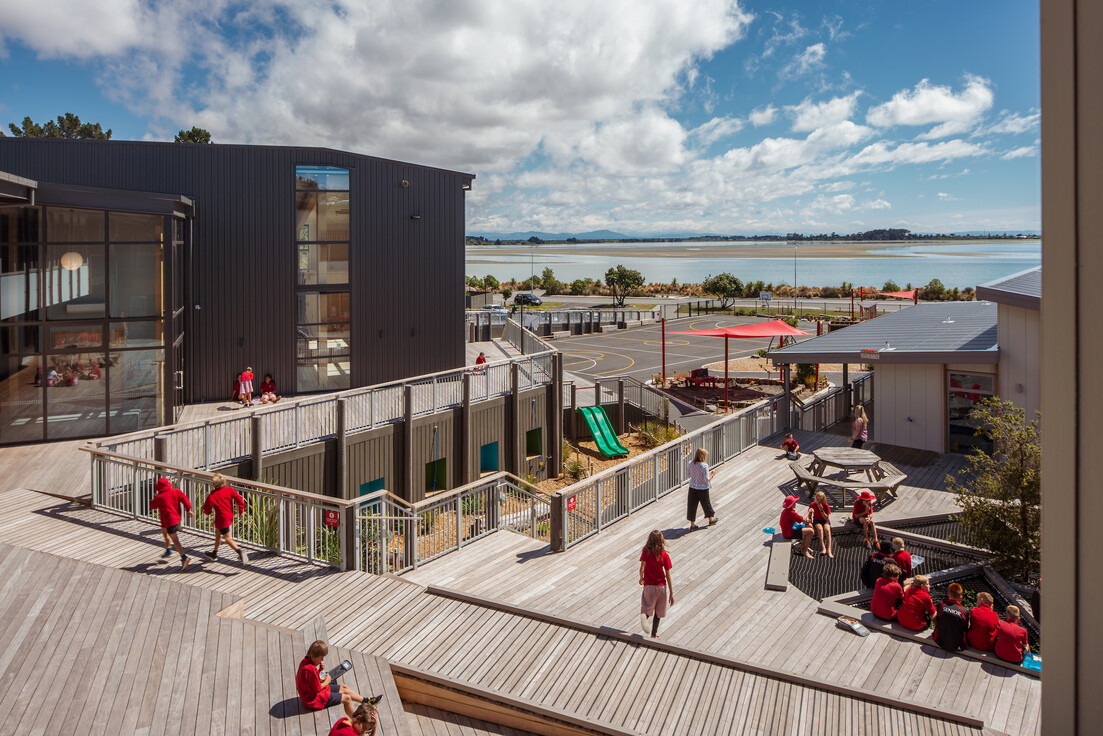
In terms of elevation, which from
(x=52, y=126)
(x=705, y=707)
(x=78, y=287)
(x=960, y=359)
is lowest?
(x=705, y=707)

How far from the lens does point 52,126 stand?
63062 millimetres

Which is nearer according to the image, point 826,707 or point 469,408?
point 826,707

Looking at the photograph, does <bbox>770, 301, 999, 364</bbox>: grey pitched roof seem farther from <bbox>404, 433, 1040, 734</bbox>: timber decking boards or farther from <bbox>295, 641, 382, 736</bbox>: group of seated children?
<bbox>295, 641, 382, 736</bbox>: group of seated children

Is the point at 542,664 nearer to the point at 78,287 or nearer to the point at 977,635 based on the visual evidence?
the point at 977,635

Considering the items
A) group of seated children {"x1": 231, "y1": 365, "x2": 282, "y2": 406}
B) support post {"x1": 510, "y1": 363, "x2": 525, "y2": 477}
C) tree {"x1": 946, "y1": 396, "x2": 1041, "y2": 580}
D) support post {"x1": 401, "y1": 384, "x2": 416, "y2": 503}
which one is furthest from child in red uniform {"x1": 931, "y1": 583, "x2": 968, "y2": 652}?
group of seated children {"x1": 231, "y1": 365, "x2": 282, "y2": 406}

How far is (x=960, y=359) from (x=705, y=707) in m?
12.4

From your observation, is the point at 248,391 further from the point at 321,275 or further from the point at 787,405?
the point at 787,405

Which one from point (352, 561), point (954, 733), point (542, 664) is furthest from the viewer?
point (352, 561)

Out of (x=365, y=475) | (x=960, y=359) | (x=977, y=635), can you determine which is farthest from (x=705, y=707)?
(x=960, y=359)

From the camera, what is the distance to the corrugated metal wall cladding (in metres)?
19.9

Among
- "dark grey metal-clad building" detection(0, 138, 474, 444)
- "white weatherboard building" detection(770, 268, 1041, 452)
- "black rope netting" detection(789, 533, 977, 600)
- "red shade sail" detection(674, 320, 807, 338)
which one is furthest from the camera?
"red shade sail" detection(674, 320, 807, 338)

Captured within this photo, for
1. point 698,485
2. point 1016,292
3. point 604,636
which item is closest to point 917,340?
point 1016,292

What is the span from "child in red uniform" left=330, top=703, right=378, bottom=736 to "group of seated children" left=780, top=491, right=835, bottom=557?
750 centimetres

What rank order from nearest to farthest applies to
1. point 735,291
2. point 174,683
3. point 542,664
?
point 174,683 → point 542,664 → point 735,291
